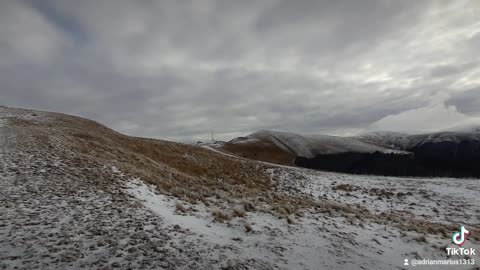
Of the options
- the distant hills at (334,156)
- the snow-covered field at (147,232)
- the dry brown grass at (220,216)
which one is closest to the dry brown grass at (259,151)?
the distant hills at (334,156)

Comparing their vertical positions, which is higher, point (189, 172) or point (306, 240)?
point (189, 172)

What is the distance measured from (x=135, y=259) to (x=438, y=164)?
591 ft

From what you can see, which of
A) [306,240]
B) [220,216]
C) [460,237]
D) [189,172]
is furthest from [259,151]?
[306,240]

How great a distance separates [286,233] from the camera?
1057cm

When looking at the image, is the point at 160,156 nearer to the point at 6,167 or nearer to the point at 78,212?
the point at 6,167

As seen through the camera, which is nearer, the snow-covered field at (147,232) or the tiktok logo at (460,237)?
the snow-covered field at (147,232)

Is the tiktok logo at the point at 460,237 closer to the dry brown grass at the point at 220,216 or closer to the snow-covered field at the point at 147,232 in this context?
the snow-covered field at the point at 147,232

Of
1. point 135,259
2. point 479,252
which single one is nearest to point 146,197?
point 135,259

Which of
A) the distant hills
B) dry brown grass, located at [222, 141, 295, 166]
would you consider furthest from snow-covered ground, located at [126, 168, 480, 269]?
dry brown grass, located at [222, 141, 295, 166]

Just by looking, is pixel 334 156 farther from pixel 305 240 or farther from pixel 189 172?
pixel 305 240

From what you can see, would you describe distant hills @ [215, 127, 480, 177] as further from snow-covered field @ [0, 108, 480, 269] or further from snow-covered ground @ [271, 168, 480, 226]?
snow-covered field @ [0, 108, 480, 269]

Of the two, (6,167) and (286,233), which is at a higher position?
(6,167)

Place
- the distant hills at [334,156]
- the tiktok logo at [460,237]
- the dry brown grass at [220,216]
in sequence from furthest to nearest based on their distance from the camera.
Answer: the distant hills at [334,156] < the tiktok logo at [460,237] < the dry brown grass at [220,216]

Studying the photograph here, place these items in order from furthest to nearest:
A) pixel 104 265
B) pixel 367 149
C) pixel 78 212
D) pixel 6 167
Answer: pixel 367 149 < pixel 6 167 < pixel 78 212 < pixel 104 265
